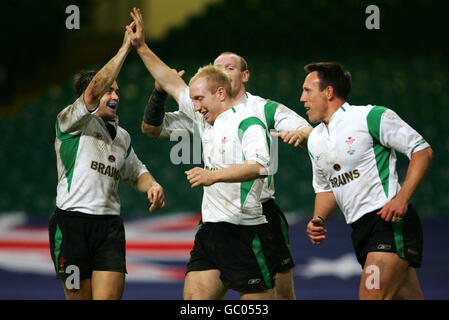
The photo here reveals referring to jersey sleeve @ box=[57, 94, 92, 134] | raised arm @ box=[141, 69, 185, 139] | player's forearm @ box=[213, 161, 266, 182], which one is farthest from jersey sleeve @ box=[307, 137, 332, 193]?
jersey sleeve @ box=[57, 94, 92, 134]

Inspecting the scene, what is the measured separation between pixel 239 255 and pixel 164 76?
4.62 ft

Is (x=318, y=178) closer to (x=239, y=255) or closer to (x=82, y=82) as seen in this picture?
(x=239, y=255)

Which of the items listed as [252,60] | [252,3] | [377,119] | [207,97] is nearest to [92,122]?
[207,97]

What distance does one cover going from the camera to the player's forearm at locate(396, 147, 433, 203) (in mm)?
3551

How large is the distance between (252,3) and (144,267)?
7938mm

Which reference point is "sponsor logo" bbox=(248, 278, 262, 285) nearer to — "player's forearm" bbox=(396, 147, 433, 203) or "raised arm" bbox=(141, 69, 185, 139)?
"player's forearm" bbox=(396, 147, 433, 203)

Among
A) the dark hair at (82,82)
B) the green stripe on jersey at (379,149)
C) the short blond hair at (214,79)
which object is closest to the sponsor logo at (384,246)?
the green stripe on jersey at (379,149)

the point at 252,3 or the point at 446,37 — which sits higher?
the point at 252,3

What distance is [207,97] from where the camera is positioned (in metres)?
3.70

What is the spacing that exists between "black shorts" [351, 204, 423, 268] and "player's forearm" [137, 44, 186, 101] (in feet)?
4.96

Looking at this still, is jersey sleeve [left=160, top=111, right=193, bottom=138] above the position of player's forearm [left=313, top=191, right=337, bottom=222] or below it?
above

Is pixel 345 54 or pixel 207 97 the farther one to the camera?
pixel 345 54

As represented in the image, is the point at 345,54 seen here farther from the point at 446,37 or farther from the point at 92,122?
the point at 92,122
